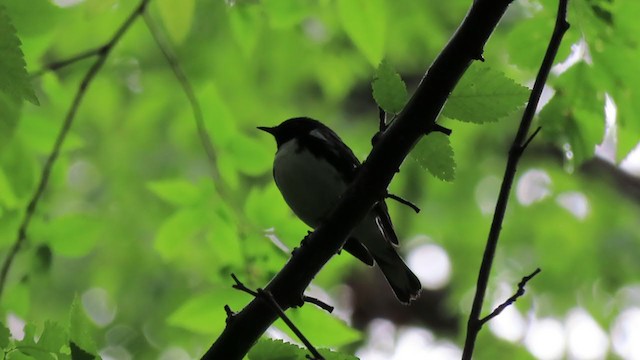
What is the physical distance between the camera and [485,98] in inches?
52.7

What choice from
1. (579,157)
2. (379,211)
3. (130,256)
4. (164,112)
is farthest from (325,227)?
(164,112)

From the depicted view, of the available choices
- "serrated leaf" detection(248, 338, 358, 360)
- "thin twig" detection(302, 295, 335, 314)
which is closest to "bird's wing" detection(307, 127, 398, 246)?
"thin twig" detection(302, 295, 335, 314)

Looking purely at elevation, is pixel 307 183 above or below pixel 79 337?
above

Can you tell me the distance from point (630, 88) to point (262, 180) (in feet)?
15.8

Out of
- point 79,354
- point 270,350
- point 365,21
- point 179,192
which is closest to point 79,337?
point 79,354

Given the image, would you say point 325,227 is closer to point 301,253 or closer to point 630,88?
point 301,253

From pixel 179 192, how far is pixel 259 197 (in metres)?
0.31

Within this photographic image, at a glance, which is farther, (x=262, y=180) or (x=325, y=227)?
(x=262, y=180)

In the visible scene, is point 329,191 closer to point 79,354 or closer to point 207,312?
point 207,312

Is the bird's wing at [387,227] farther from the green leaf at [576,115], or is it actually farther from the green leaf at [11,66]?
the green leaf at [11,66]

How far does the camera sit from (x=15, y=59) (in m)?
1.14

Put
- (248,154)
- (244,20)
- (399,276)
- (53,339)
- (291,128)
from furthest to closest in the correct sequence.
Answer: (291,128)
(399,276)
(248,154)
(244,20)
(53,339)

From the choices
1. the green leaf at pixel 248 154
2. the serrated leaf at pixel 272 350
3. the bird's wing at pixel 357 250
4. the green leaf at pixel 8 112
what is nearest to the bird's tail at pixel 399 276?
the bird's wing at pixel 357 250

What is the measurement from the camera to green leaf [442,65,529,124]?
133 centimetres
